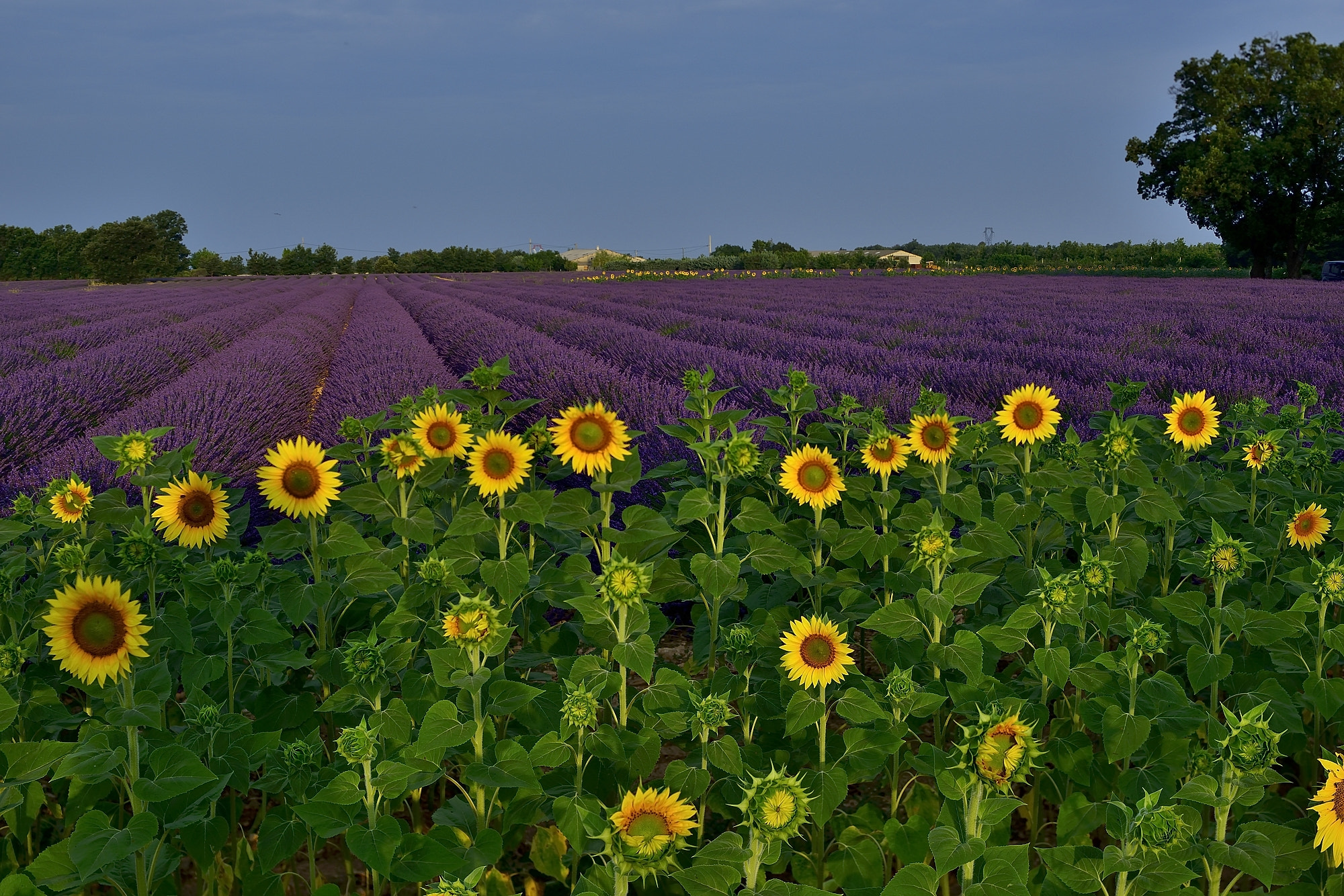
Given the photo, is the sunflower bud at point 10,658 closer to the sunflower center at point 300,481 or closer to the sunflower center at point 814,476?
the sunflower center at point 300,481

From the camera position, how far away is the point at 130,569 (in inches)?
70.7

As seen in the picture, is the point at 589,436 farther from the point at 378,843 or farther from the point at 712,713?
the point at 378,843

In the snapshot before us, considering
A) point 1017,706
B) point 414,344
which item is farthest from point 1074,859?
point 414,344

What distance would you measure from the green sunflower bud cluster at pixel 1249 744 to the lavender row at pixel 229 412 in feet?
13.6

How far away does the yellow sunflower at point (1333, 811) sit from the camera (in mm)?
1153

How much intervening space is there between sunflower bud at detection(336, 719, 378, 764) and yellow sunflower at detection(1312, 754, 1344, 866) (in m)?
1.39

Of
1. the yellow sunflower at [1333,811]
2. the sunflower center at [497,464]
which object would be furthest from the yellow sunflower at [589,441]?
the yellow sunflower at [1333,811]

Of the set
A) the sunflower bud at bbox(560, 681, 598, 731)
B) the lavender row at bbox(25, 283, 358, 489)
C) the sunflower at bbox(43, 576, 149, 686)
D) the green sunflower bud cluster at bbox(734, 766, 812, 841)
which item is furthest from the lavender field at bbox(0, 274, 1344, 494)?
the green sunflower bud cluster at bbox(734, 766, 812, 841)

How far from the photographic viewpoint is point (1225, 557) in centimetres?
178

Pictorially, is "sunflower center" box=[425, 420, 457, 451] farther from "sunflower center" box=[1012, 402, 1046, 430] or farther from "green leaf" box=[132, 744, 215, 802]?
"sunflower center" box=[1012, 402, 1046, 430]

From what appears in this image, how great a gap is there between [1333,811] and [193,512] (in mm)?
2157

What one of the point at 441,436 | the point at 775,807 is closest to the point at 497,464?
the point at 441,436

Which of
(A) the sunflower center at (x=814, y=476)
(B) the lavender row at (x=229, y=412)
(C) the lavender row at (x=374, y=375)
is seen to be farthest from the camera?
(C) the lavender row at (x=374, y=375)

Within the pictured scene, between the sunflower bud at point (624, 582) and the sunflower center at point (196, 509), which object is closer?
the sunflower bud at point (624, 582)
